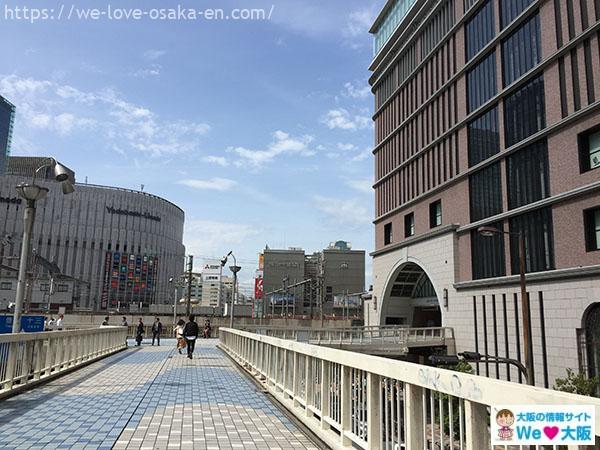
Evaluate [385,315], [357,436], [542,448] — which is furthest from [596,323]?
[385,315]

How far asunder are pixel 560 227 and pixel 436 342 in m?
12.5

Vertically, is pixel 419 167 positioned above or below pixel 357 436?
above

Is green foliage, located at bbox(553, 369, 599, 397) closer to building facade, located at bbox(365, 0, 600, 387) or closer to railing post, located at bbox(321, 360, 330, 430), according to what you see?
building facade, located at bbox(365, 0, 600, 387)

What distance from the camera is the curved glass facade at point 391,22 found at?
1901 inches

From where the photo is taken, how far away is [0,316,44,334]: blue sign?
13.9 meters

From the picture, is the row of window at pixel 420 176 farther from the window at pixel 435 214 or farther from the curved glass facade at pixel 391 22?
the curved glass facade at pixel 391 22

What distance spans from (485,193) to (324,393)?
30360mm

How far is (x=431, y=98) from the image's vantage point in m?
41.8

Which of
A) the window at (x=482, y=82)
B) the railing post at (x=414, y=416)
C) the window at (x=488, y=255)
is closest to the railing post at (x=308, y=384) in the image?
the railing post at (x=414, y=416)

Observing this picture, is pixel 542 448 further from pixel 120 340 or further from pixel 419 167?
pixel 419 167

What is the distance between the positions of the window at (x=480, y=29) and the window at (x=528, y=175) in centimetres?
951

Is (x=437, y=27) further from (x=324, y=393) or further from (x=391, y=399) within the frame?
(x=391, y=399)

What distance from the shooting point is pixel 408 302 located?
51031 mm

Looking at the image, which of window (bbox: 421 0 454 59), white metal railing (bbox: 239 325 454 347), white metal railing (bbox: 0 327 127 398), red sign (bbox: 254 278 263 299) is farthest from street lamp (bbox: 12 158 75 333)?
red sign (bbox: 254 278 263 299)
